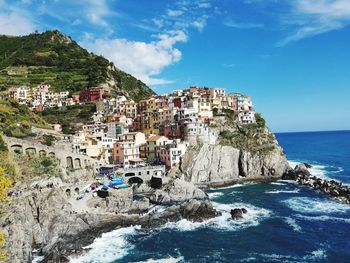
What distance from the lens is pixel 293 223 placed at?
5131cm

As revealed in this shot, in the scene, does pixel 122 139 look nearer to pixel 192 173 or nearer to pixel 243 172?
pixel 192 173

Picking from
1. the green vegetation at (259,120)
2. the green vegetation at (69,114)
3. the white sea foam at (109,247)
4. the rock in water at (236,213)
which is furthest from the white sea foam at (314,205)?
the green vegetation at (69,114)

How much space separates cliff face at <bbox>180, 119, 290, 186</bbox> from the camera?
8012 centimetres

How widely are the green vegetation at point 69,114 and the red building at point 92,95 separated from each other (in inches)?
204

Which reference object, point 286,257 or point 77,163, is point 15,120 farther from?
point 286,257

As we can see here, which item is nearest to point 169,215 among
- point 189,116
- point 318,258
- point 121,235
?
point 121,235

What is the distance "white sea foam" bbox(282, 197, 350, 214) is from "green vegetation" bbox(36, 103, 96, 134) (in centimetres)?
6728

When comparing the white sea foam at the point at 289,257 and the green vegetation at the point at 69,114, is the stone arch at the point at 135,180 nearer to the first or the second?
the green vegetation at the point at 69,114

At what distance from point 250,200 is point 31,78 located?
105750 millimetres

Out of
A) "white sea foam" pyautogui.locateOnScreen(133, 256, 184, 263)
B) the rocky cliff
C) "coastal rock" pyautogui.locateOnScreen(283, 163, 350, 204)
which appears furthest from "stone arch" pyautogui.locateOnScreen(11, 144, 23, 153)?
"coastal rock" pyautogui.locateOnScreen(283, 163, 350, 204)

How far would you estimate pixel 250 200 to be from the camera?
64312mm

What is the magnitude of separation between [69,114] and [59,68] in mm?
46933

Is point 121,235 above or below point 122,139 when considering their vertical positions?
below

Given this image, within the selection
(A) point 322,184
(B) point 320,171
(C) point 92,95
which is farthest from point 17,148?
(B) point 320,171
